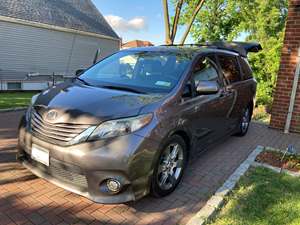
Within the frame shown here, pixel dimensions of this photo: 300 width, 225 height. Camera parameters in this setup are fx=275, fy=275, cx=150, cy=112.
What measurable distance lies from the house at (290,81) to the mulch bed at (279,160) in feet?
6.17

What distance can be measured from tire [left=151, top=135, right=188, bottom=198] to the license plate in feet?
3.61

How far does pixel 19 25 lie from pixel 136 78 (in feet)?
42.2

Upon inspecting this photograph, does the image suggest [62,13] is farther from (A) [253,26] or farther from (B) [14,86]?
(A) [253,26]

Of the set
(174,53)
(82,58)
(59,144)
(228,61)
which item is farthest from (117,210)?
(82,58)

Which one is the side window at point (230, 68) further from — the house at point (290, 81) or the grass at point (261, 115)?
the grass at point (261, 115)

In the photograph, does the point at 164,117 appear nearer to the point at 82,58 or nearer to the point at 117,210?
the point at 117,210

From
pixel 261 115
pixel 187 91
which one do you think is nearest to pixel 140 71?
pixel 187 91

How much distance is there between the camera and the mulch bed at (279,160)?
14.1ft

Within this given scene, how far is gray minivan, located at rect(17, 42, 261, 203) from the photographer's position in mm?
2594

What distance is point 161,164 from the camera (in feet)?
10.1

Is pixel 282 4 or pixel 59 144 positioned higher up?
pixel 282 4

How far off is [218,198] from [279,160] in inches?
73.3

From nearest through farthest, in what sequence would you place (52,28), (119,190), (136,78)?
(119,190) < (136,78) < (52,28)

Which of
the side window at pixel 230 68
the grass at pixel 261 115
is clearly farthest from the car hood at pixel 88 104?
the grass at pixel 261 115
